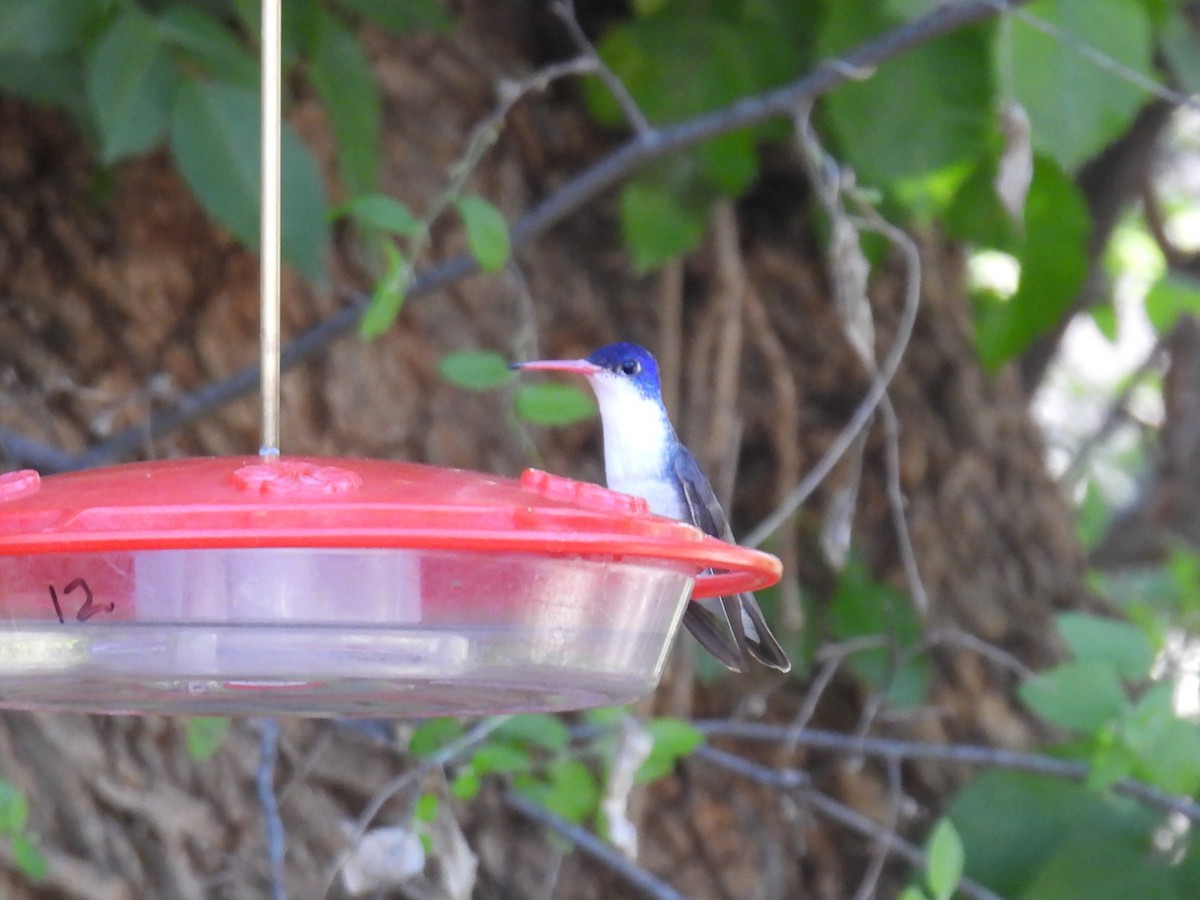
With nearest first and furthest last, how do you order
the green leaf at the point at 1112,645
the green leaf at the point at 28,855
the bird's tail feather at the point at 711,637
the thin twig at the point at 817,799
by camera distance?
the bird's tail feather at the point at 711,637
the green leaf at the point at 28,855
the green leaf at the point at 1112,645
the thin twig at the point at 817,799

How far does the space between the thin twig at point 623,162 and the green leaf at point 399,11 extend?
0.43 meters

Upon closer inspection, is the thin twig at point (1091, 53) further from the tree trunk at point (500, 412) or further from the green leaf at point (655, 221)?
the tree trunk at point (500, 412)

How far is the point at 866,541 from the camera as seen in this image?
4562 mm

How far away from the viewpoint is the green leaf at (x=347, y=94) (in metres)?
3.13

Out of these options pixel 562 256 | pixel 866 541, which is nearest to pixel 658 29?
pixel 562 256

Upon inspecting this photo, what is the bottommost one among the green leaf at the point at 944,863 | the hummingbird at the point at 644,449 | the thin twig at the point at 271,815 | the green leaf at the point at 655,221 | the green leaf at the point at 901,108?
the thin twig at the point at 271,815

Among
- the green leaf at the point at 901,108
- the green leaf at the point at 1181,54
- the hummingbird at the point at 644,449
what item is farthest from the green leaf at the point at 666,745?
the green leaf at the point at 1181,54

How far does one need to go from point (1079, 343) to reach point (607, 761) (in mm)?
4974

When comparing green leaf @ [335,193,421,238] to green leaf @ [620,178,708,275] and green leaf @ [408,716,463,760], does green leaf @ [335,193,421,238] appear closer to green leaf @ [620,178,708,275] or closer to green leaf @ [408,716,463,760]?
green leaf @ [408,716,463,760]

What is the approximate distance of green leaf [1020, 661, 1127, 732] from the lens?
9.82 ft

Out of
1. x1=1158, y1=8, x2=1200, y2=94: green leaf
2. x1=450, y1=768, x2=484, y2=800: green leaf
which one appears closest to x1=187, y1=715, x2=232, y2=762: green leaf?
x1=450, y1=768, x2=484, y2=800: green leaf

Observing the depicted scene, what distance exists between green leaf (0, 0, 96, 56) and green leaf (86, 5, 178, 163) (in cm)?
5

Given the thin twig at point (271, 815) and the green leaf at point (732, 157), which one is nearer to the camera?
the thin twig at point (271, 815)

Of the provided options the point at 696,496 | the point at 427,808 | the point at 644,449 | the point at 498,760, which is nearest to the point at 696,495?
the point at 696,496
